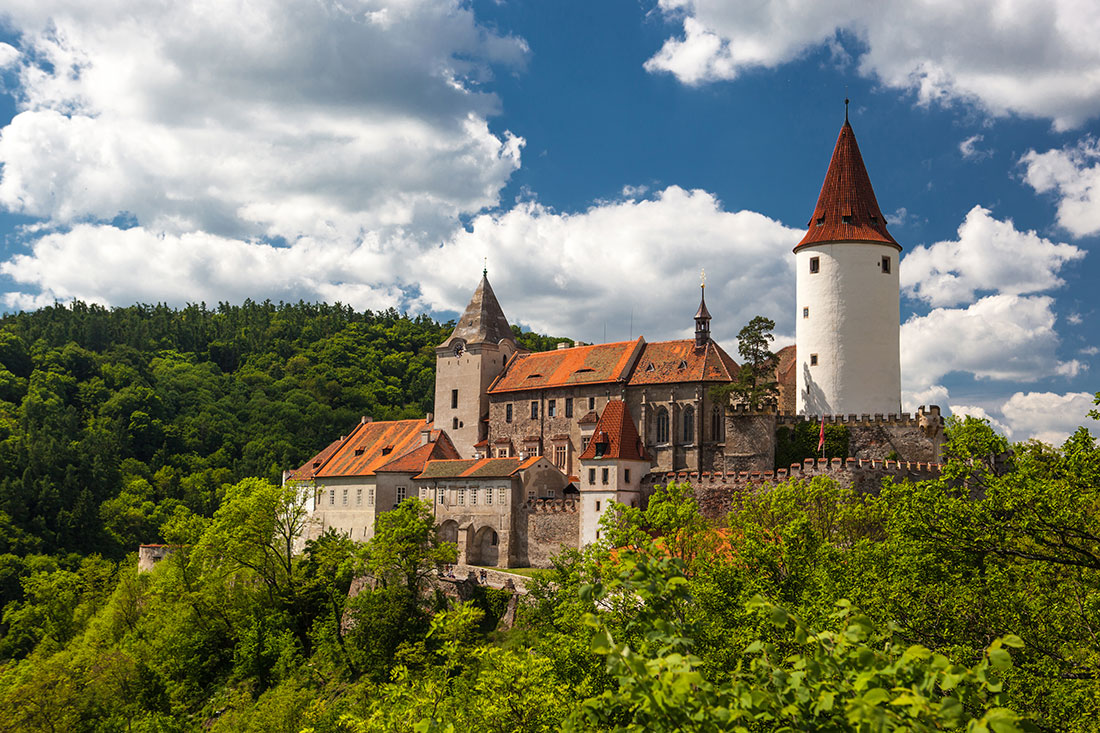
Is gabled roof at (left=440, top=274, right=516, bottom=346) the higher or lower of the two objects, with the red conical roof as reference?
lower

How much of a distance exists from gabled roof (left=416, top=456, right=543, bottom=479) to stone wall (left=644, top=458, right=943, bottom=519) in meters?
10.1

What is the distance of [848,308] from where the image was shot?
170ft

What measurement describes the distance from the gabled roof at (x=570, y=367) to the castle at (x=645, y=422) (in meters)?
0.11

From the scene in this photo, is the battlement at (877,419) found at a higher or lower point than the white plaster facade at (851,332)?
lower

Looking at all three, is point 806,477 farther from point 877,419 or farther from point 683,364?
point 683,364

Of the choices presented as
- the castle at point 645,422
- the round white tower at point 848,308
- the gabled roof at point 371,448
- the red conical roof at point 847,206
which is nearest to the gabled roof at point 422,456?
the castle at point 645,422

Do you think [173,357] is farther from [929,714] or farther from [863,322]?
[929,714]

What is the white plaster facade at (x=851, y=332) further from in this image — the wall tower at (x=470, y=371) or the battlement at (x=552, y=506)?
the wall tower at (x=470, y=371)

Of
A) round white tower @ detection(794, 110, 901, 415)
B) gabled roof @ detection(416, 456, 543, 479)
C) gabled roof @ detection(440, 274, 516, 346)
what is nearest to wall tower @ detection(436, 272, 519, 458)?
gabled roof @ detection(440, 274, 516, 346)

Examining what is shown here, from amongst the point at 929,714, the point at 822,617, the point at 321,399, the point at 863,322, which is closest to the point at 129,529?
the point at 321,399

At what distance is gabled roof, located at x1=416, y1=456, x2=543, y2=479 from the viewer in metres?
55.2

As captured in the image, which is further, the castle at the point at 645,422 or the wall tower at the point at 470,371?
the wall tower at the point at 470,371

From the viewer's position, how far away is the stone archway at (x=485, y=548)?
5477cm

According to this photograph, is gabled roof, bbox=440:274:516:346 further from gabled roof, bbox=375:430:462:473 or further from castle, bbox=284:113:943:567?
gabled roof, bbox=375:430:462:473
